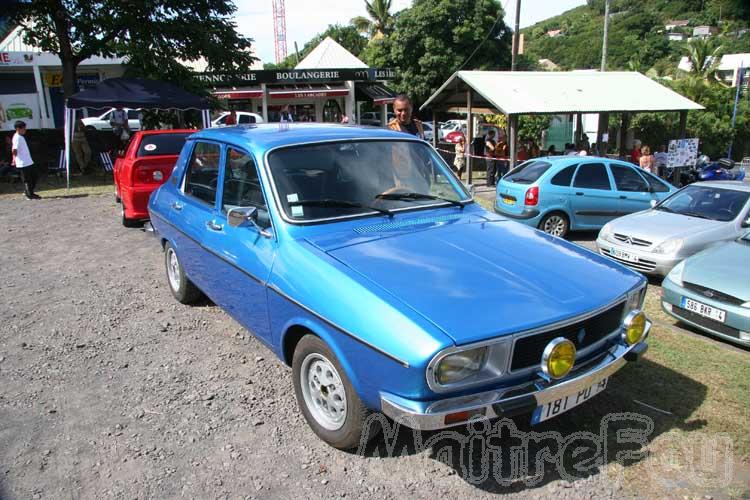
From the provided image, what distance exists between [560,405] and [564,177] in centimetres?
758

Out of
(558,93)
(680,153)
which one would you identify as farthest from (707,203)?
(680,153)

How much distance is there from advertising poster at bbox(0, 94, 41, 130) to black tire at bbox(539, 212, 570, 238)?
25708 mm

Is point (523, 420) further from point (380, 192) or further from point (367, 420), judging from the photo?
point (380, 192)

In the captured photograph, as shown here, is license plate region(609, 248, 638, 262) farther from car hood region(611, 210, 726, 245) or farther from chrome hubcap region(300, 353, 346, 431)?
chrome hubcap region(300, 353, 346, 431)

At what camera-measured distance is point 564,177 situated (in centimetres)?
980

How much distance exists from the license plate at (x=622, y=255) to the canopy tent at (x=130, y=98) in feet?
41.4

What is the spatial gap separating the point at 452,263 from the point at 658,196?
8579mm

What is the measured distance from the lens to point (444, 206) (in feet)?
13.8

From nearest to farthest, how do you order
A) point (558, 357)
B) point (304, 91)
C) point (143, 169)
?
point (558, 357), point (143, 169), point (304, 91)

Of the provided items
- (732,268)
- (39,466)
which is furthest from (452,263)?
(732,268)

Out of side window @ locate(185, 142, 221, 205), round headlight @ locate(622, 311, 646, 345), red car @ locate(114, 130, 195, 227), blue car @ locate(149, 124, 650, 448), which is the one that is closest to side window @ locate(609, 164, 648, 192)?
blue car @ locate(149, 124, 650, 448)

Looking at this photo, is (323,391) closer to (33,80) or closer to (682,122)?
(682,122)

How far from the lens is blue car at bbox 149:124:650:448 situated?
8.78 ft

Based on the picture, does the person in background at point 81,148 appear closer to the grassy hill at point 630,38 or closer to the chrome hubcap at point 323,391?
the chrome hubcap at point 323,391
